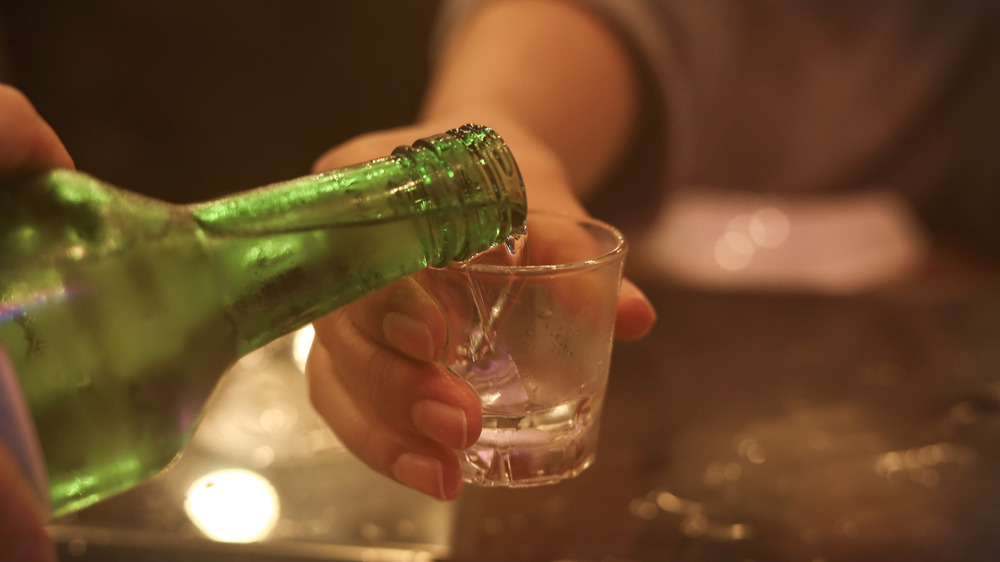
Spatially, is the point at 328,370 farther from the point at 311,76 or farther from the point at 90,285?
the point at 311,76

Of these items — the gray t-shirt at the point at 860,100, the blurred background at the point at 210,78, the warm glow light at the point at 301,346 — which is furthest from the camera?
the blurred background at the point at 210,78

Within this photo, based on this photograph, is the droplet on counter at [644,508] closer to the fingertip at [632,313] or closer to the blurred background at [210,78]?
the fingertip at [632,313]

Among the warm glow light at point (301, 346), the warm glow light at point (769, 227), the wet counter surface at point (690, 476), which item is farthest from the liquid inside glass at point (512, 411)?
the warm glow light at point (769, 227)

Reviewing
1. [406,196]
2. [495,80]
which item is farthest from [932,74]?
[406,196]

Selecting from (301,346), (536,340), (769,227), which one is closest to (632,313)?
(536,340)

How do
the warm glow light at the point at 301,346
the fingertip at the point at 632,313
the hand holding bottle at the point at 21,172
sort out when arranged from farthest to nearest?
the warm glow light at the point at 301,346 → the fingertip at the point at 632,313 → the hand holding bottle at the point at 21,172

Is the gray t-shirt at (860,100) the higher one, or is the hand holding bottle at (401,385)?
the gray t-shirt at (860,100)

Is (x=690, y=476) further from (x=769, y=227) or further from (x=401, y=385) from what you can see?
(x=769, y=227)
